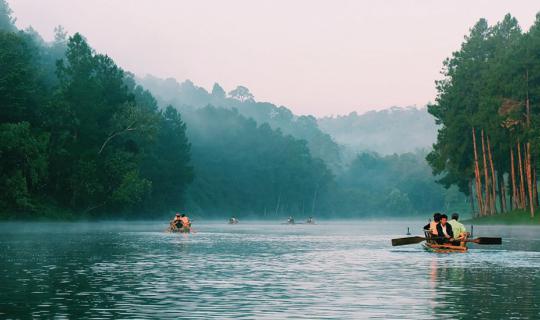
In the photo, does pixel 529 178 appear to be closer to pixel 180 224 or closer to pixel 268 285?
pixel 180 224

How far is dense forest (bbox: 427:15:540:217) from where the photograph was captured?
113m

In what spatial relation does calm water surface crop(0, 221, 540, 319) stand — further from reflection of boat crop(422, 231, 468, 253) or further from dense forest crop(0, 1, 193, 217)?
dense forest crop(0, 1, 193, 217)

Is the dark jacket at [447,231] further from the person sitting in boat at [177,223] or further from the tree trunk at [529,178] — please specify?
the tree trunk at [529,178]

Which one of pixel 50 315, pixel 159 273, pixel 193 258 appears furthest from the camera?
pixel 193 258

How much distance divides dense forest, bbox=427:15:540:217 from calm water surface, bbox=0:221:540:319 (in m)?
68.2

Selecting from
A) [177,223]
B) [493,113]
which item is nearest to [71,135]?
[177,223]

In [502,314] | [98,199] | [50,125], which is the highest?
[50,125]

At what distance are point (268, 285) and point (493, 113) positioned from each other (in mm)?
98554

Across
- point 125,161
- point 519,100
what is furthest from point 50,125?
point 519,100

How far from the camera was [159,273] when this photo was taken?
33875mm

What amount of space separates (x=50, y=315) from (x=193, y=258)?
22894 mm

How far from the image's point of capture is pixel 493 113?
12238 centimetres

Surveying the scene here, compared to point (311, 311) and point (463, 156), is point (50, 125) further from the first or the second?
point (311, 311)

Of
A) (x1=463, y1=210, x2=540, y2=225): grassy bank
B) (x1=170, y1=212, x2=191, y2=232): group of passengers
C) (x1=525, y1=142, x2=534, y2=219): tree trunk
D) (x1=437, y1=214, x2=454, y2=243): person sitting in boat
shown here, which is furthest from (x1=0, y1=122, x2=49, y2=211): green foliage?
(x1=437, y1=214, x2=454, y2=243): person sitting in boat
